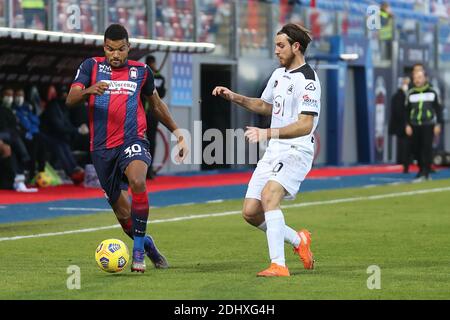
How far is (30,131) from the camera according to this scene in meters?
24.4

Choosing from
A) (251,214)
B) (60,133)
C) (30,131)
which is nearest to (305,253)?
(251,214)

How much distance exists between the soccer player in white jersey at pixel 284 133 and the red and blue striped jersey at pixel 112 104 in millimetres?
838

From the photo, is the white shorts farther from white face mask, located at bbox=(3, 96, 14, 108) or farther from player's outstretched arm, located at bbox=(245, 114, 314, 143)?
white face mask, located at bbox=(3, 96, 14, 108)

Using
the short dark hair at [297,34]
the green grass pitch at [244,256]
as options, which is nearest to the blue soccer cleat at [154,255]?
the green grass pitch at [244,256]

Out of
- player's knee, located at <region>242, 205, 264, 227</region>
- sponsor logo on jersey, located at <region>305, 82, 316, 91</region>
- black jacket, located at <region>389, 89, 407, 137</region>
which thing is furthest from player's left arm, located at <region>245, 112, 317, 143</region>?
black jacket, located at <region>389, 89, 407, 137</region>

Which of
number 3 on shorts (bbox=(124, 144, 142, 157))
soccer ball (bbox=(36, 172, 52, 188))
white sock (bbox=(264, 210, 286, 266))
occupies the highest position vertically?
number 3 on shorts (bbox=(124, 144, 142, 157))

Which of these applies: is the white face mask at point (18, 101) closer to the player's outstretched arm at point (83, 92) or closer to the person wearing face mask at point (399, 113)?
the person wearing face mask at point (399, 113)

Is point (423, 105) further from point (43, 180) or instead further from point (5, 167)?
point (5, 167)

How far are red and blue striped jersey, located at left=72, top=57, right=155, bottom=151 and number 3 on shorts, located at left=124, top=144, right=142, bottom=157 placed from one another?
8 centimetres

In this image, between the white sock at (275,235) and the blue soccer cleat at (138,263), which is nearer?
the white sock at (275,235)

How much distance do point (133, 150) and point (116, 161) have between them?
0.18m

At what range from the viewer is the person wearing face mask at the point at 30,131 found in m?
24.2

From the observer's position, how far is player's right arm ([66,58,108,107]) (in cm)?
1112
